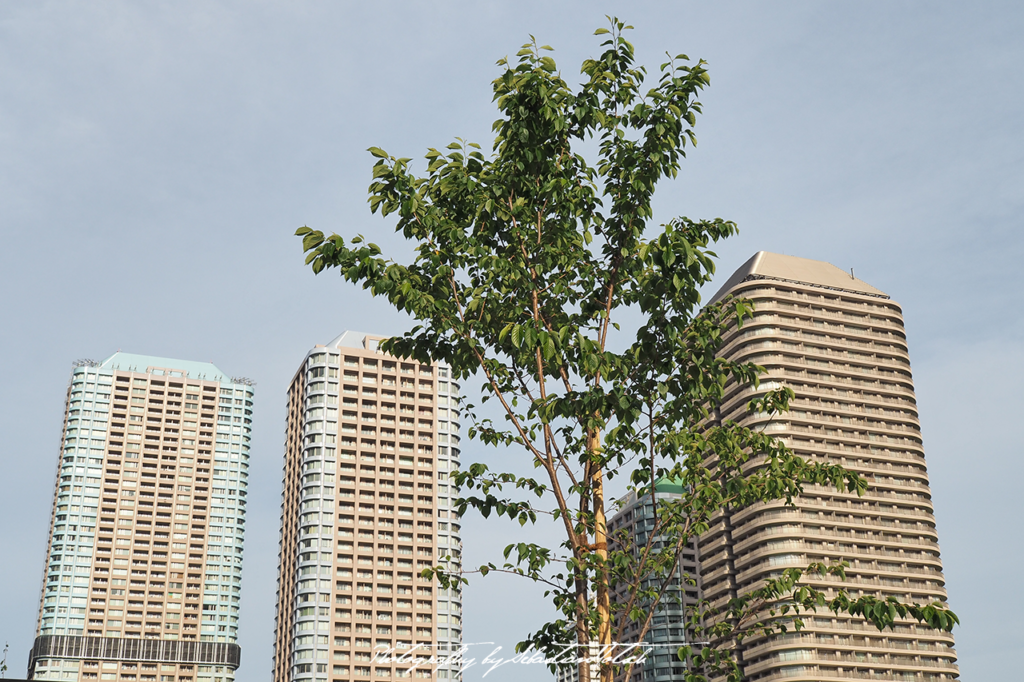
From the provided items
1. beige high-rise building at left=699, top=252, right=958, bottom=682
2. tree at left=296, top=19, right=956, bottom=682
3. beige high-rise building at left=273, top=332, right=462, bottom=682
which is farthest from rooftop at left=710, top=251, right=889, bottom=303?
tree at left=296, top=19, right=956, bottom=682

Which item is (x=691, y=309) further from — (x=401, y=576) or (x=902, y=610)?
(x=401, y=576)

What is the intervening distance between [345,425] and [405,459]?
1137 cm

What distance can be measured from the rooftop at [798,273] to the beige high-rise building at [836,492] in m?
0.26

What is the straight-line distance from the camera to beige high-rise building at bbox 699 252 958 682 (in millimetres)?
142125

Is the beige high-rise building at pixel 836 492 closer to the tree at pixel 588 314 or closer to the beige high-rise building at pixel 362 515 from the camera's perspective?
the beige high-rise building at pixel 362 515

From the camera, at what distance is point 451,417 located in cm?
17612

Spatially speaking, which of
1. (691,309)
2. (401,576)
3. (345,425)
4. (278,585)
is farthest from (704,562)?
(691,309)

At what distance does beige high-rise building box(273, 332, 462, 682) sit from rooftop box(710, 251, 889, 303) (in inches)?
2147

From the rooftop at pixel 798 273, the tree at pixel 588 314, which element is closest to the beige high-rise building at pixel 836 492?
the rooftop at pixel 798 273

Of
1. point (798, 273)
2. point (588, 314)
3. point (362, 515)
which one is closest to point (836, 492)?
point (798, 273)

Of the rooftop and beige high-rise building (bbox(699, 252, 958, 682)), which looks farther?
the rooftop

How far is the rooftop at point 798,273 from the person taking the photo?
169000mm

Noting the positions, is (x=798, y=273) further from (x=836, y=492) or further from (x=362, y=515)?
(x=362, y=515)

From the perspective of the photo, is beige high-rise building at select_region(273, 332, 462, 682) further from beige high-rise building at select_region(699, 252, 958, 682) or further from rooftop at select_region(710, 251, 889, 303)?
rooftop at select_region(710, 251, 889, 303)
